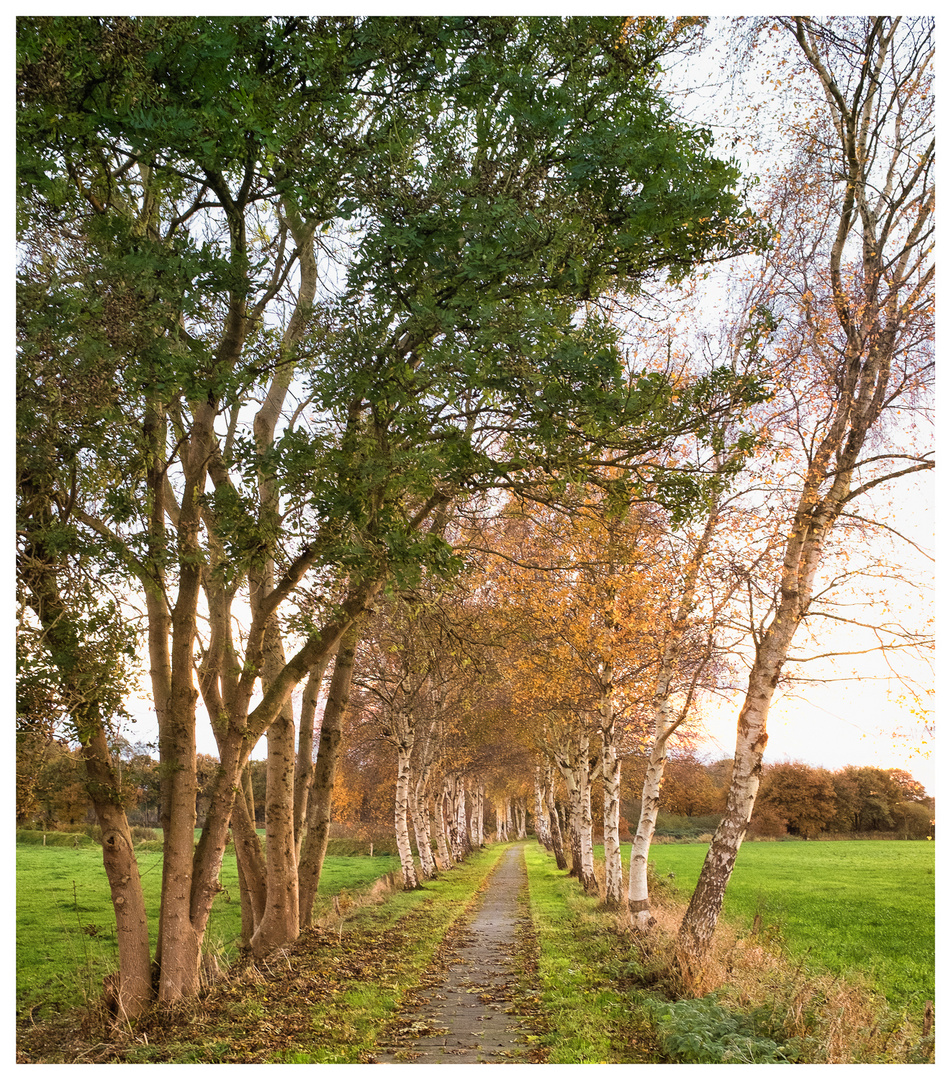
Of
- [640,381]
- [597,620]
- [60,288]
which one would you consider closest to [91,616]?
[60,288]

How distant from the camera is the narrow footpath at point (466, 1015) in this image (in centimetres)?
714

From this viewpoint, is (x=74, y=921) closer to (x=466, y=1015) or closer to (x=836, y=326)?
(x=466, y=1015)

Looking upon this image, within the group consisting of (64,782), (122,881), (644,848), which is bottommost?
(644,848)

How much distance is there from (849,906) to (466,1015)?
20644 mm

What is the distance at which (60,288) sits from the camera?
6.19m

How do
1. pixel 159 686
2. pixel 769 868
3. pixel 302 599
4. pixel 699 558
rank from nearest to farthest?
pixel 302 599 → pixel 159 686 → pixel 699 558 → pixel 769 868

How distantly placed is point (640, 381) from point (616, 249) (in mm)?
1358

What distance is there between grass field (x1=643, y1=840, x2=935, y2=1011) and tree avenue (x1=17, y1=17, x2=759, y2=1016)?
8.58m

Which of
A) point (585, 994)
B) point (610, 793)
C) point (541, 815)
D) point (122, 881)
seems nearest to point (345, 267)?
point (122, 881)

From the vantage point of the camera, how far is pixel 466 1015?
867cm

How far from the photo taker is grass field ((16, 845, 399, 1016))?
11.2 metres

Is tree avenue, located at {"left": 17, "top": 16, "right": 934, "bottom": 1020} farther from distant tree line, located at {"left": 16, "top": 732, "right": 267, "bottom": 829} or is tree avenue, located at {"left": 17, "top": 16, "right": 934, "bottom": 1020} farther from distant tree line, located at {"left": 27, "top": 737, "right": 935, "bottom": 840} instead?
distant tree line, located at {"left": 27, "top": 737, "right": 935, "bottom": 840}

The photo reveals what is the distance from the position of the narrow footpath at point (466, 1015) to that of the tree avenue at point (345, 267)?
2.78 meters

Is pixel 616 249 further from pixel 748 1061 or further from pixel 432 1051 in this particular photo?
pixel 432 1051
